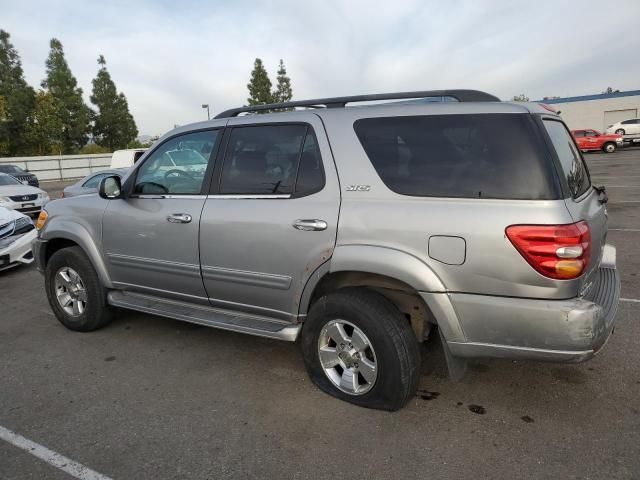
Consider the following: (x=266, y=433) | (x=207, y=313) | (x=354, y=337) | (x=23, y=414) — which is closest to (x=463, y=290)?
(x=354, y=337)

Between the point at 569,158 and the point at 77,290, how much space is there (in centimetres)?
414

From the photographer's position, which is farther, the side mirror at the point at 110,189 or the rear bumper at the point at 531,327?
the side mirror at the point at 110,189

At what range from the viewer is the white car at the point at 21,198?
38.7ft

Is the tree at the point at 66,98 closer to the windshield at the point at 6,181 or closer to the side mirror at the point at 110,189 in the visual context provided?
the windshield at the point at 6,181

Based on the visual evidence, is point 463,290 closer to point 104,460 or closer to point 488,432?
point 488,432

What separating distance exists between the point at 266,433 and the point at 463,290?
4.55ft

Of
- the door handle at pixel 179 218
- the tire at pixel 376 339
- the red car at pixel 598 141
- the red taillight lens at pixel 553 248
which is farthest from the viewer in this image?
the red car at pixel 598 141

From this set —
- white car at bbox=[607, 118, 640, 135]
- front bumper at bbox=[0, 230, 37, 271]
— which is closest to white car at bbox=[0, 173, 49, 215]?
front bumper at bbox=[0, 230, 37, 271]

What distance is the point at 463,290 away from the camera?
8.60 feet

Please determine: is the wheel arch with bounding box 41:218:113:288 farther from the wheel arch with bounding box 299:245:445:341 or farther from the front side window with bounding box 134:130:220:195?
the wheel arch with bounding box 299:245:445:341

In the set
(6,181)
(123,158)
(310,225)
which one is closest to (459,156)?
(310,225)

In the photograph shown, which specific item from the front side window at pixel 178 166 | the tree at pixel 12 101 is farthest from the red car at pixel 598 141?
the tree at pixel 12 101

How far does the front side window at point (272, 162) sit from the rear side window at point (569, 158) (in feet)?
4.49

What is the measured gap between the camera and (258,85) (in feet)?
136
